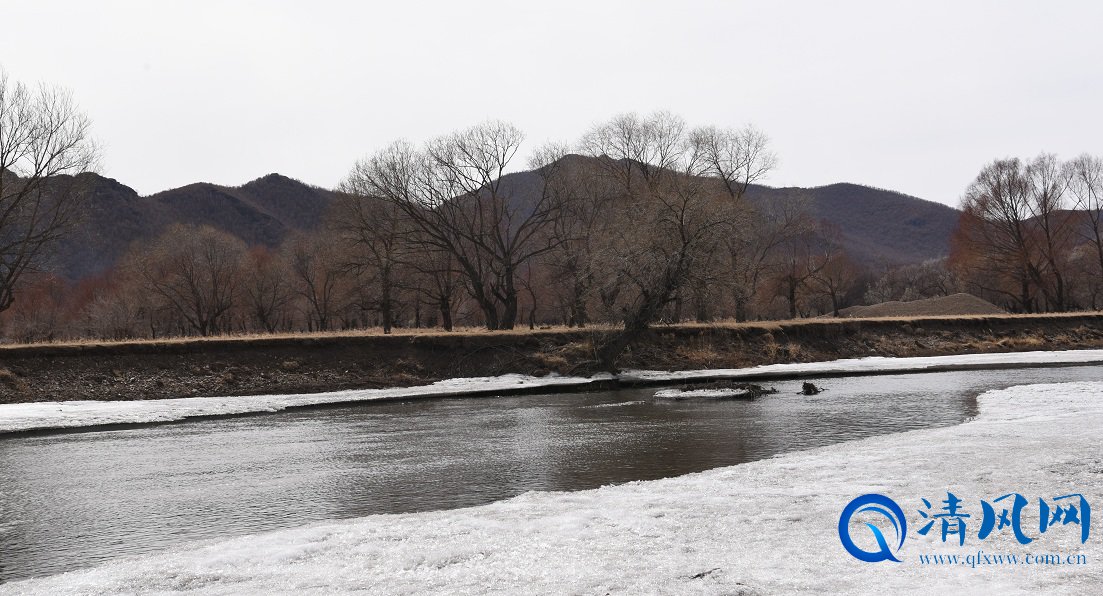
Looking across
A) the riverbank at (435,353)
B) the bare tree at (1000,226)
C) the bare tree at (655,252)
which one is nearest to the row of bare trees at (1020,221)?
the bare tree at (1000,226)

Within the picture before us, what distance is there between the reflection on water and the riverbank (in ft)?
25.5

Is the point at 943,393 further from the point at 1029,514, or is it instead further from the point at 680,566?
the point at 680,566

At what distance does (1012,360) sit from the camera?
41.7 metres

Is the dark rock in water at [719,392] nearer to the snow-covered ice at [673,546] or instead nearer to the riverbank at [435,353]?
the riverbank at [435,353]

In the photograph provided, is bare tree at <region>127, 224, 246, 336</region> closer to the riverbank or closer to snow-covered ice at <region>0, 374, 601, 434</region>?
the riverbank

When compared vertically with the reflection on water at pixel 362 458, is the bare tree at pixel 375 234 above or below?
above

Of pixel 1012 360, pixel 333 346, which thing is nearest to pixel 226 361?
pixel 333 346

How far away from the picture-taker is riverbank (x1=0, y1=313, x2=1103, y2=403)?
105 ft

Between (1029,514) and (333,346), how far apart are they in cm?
3370

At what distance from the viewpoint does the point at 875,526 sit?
7344 mm

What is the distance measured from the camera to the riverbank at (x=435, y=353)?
31.9 meters

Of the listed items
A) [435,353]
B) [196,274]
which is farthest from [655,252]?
[196,274]

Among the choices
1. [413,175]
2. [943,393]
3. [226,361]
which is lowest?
[943,393]

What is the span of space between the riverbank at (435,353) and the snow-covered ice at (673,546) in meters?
26.2
